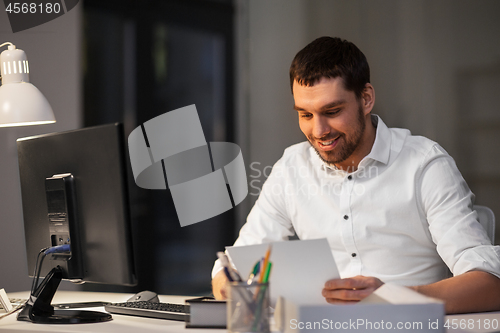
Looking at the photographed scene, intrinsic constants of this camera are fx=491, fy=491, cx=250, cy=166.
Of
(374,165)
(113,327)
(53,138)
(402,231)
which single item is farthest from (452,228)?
→ (53,138)

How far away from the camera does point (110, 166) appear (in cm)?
123

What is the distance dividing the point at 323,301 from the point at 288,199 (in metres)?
0.72

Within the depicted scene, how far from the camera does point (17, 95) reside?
5.31ft

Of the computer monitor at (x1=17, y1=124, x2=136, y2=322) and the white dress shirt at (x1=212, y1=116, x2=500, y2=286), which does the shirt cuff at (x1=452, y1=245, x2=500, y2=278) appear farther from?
the computer monitor at (x1=17, y1=124, x2=136, y2=322)

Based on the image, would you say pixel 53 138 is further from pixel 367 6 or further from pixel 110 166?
pixel 367 6

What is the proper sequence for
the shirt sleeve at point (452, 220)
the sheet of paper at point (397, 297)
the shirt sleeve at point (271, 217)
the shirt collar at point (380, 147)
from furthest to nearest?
the shirt sleeve at point (271, 217)
the shirt collar at point (380, 147)
the shirt sleeve at point (452, 220)
the sheet of paper at point (397, 297)

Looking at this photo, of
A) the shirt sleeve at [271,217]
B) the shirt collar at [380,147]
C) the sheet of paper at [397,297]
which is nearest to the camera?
the sheet of paper at [397,297]

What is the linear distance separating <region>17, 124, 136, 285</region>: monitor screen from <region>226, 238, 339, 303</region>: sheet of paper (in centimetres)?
32

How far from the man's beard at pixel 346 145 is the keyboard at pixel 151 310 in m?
0.71

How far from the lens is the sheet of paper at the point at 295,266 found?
105 centimetres

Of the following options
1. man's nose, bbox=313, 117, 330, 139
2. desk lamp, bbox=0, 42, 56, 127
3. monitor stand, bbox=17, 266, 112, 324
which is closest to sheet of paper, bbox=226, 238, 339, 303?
monitor stand, bbox=17, 266, 112, 324

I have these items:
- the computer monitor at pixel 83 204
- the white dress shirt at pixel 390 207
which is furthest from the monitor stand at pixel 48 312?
the white dress shirt at pixel 390 207

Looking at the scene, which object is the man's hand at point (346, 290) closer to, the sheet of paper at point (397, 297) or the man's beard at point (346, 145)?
the sheet of paper at point (397, 297)

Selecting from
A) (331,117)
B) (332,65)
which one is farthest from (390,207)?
(332,65)
